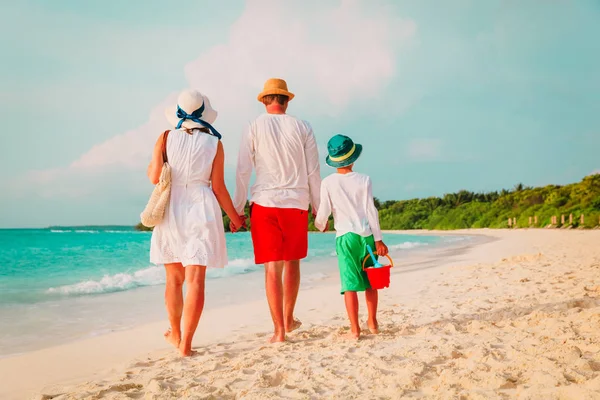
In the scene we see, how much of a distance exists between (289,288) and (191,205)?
1127 mm

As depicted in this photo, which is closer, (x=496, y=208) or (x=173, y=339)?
(x=173, y=339)

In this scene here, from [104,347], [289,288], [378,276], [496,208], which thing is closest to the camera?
[378,276]

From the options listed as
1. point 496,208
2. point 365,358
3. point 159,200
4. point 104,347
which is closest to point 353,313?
point 365,358

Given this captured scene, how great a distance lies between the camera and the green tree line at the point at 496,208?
106ft

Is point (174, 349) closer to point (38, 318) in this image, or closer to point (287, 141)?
point (287, 141)

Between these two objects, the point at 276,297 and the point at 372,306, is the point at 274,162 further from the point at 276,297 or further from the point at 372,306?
the point at 372,306

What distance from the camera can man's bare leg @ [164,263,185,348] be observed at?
146 inches

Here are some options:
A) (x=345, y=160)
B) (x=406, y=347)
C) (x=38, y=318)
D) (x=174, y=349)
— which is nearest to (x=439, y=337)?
(x=406, y=347)

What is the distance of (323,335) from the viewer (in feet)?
13.4

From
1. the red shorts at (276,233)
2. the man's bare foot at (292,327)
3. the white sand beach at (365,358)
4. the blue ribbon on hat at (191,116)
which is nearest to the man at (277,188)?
the red shorts at (276,233)

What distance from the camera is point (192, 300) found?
3.57 m

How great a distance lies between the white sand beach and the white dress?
2.58 feet

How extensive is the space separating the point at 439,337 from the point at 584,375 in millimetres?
1166

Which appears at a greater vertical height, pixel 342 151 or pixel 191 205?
pixel 342 151
